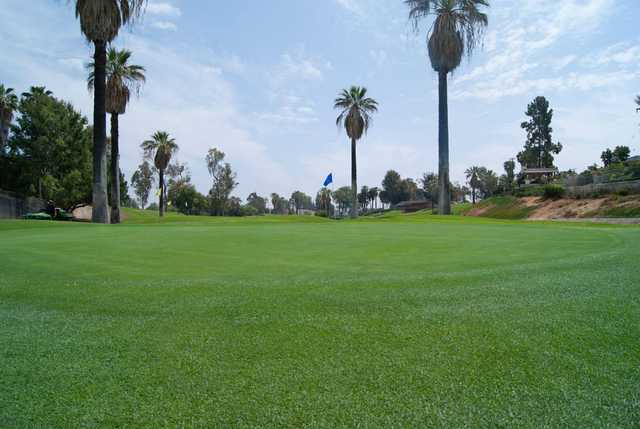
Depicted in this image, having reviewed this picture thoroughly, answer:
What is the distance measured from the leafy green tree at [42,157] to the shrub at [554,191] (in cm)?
4517

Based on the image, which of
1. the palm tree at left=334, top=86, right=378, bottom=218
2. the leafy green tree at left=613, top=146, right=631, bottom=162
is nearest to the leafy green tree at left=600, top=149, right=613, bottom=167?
the leafy green tree at left=613, top=146, right=631, bottom=162

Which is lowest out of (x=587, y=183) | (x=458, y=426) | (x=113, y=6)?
(x=458, y=426)

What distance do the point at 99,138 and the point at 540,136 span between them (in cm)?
7391

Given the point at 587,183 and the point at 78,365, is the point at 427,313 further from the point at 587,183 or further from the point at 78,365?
the point at 587,183

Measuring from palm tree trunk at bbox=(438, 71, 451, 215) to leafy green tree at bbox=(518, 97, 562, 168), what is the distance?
5230 cm

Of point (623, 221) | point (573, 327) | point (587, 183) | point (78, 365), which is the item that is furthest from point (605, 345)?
point (587, 183)

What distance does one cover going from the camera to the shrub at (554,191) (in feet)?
114

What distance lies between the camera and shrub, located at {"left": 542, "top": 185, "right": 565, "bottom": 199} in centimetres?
3462

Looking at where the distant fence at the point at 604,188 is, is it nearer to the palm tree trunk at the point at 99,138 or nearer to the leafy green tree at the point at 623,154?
the leafy green tree at the point at 623,154

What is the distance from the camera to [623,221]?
22.5 meters

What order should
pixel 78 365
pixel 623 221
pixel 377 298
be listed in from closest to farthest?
1. pixel 78 365
2. pixel 377 298
3. pixel 623 221

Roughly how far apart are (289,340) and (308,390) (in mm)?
566

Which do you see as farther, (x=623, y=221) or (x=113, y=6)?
(x=623, y=221)

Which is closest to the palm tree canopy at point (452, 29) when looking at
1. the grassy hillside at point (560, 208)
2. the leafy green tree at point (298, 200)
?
the grassy hillside at point (560, 208)
